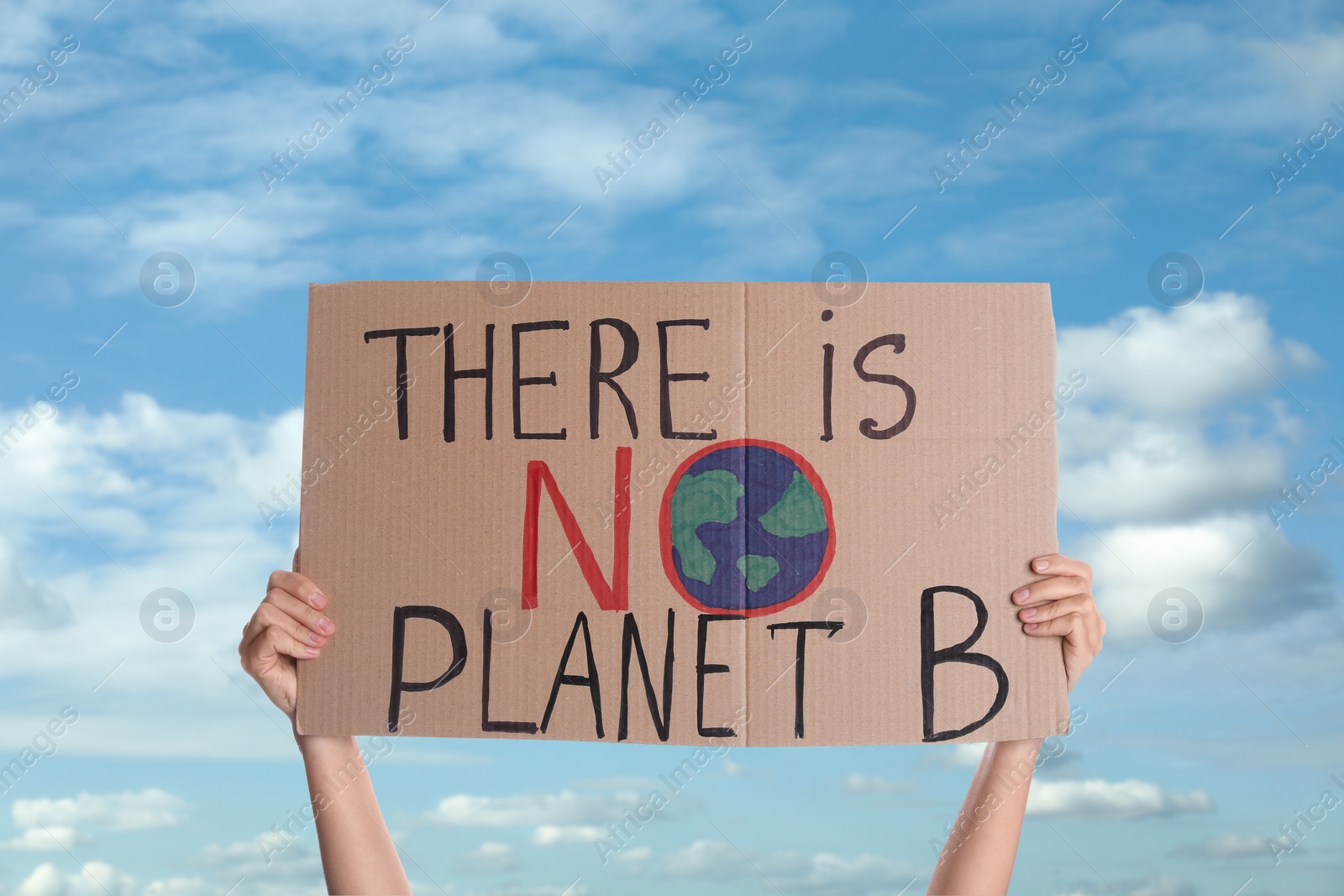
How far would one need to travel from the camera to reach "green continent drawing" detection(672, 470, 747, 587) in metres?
1.98

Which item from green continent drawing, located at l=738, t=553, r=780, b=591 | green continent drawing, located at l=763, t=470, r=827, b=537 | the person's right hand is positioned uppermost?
green continent drawing, located at l=763, t=470, r=827, b=537

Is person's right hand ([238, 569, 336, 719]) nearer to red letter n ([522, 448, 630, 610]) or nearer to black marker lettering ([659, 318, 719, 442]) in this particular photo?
red letter n ([522, 448, 630, 610])

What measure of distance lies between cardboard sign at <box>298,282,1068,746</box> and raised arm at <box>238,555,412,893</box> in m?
0.05

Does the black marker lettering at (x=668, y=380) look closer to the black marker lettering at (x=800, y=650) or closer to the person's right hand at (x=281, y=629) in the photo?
the black marker lettering at (x=800, y=650)

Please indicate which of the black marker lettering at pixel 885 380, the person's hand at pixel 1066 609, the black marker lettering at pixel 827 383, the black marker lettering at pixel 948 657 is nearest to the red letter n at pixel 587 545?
the black marker lettering at pixel 827 383

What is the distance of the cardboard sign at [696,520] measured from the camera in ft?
6.48

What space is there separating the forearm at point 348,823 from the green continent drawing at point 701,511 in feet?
2.90

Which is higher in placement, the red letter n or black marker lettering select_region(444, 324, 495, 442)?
black marker lettering select_region(444, 324, 495, 442)

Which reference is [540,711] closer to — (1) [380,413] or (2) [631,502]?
(2) [631,502]

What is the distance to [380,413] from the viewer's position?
2.05m

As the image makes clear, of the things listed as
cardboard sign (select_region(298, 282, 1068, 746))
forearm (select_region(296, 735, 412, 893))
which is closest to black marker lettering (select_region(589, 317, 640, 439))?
cardboard sign (select_region(298, 282, 1068, 746))

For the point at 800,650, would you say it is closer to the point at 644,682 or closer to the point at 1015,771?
the point at 644,682

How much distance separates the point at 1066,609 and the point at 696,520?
33.0 inches

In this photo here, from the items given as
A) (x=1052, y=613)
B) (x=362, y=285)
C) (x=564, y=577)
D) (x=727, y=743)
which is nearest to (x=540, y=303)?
(x=362, y=285)
